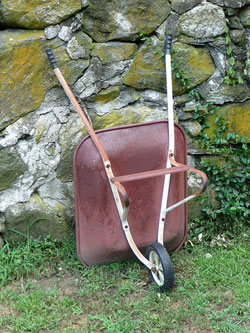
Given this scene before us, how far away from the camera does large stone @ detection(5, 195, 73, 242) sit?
267 centimetres

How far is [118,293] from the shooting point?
7.93ft

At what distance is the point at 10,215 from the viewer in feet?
8.71

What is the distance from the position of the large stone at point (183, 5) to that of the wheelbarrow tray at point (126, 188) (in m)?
0.71

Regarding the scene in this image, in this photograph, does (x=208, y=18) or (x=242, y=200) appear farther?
(x=242, y=200)

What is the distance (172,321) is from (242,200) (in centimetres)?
113

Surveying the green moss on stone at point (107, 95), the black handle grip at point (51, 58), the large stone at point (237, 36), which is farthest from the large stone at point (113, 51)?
the large stone at point (237, 36)

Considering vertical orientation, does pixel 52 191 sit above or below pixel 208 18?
below

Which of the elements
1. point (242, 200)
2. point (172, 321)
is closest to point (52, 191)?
point (172, 321)

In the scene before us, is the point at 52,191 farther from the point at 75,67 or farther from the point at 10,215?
the point at 75,67

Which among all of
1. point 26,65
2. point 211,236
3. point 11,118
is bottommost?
point 211,236

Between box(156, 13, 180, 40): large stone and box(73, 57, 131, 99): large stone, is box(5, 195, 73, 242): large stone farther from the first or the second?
box(156, 13, 180, 40): large stone

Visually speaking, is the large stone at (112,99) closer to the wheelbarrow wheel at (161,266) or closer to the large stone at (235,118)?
the large stone at (235,118)

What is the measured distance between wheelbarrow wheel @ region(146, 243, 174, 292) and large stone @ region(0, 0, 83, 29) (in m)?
1.38

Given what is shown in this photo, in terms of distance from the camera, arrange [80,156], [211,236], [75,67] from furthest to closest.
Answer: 1. [211,236]
2. [75,67]
3. [80,156]
